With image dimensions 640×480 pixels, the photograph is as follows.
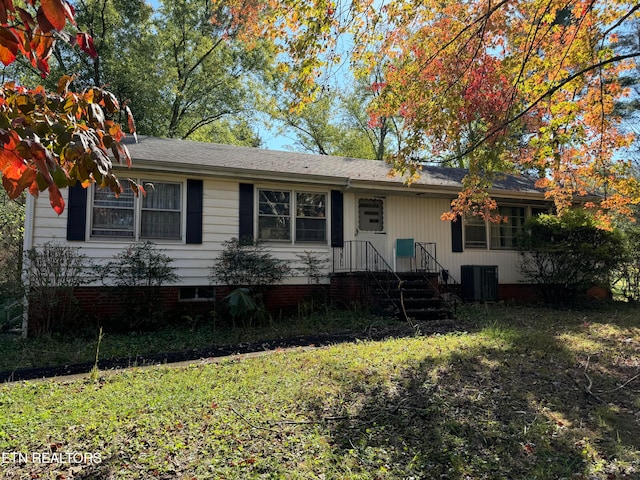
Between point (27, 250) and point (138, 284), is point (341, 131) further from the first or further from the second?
point (27, 250)

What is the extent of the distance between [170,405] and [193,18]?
22.1 m

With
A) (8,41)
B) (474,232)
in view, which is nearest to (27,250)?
(8,41)

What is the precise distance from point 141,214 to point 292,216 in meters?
3.38

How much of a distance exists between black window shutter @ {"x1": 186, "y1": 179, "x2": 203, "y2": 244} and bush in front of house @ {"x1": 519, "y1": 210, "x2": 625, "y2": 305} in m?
8.49

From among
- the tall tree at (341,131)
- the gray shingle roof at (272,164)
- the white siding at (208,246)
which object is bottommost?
the white siding at (208,246)

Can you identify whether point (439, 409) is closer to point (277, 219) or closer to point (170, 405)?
point (170, 405)

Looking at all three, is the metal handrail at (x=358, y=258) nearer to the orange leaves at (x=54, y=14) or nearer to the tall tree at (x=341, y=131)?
the orange leaves at (x=54, y=14)

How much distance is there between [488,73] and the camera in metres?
8.37

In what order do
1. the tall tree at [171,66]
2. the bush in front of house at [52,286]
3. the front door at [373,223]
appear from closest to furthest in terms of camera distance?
the bush in front of house at [52,286] → the front door at [373,223] → the tall tree at [171,66]

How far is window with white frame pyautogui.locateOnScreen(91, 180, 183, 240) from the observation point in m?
8.55

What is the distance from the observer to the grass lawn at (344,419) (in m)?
2.89

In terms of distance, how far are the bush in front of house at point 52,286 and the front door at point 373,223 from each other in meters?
6.43

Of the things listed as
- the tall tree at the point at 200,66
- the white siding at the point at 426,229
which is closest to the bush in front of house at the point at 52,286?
the white siding at the point at 426,229

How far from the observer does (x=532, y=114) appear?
9938 mm
